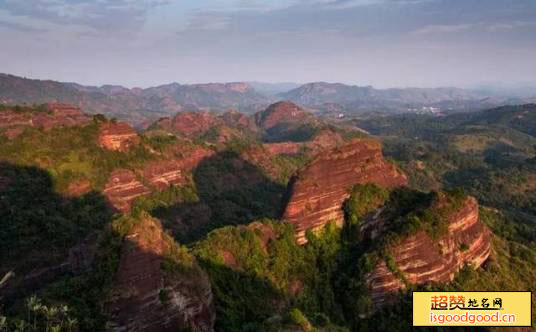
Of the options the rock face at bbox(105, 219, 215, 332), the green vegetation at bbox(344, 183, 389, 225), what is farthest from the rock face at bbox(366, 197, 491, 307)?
the rock face at bbox(105, 219, 215, 332)

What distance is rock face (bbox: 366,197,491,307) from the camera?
4678cm

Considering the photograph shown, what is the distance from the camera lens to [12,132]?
251 feet

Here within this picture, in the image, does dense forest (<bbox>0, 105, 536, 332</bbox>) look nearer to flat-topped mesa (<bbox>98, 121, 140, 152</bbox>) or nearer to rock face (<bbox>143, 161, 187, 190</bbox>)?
flat-topped mesa (<bbox>98, 121, 140, 152</bbox>)

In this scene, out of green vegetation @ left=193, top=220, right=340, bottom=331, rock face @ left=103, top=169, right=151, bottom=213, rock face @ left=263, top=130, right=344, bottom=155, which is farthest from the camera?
rock face @ left=263, top=130, right=344, bottom=155

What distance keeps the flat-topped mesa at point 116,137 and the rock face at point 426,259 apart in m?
50.8

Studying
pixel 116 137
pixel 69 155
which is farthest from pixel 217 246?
pixel 116 137

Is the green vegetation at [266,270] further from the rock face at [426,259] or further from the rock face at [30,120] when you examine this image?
the rock face at [30,120]

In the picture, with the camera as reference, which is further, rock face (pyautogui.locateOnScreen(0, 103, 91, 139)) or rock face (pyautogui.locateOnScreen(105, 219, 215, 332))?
rock face (pyautogui.locateOnScreen(0, 103, 91, 139))

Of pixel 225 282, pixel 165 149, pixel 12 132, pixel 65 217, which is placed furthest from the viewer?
pixel 165 149

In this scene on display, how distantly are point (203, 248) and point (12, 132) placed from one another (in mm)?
45148

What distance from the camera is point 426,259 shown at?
4794 centimetres

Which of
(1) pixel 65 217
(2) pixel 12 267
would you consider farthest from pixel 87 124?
(2) pixel 12 267

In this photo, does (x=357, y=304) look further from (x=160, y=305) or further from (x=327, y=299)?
(x=160, y=305)

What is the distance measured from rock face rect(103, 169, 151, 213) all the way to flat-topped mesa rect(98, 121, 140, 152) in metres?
7.42
